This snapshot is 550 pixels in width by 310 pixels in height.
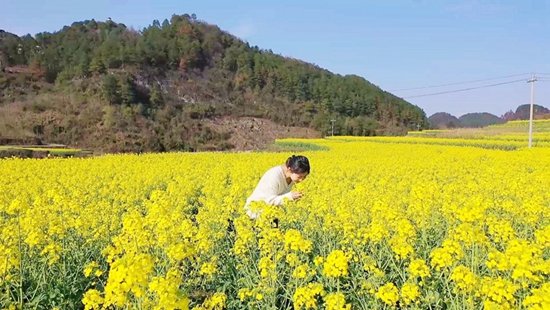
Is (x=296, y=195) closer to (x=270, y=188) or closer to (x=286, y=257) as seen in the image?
(x=270, y=188)

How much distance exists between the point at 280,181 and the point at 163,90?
59.6 meters

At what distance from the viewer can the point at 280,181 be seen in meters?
4.80

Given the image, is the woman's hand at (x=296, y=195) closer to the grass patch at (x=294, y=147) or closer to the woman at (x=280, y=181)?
the woman at (x=280, y=181)

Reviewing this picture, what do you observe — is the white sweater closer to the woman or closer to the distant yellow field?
the woman

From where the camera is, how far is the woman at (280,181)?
15.1ft

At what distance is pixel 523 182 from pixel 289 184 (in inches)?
216

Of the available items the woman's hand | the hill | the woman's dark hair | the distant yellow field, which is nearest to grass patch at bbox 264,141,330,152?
the hill

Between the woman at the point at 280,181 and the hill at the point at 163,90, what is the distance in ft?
103

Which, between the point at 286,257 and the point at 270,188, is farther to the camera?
the point at 270,188

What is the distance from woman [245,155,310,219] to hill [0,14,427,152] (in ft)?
103

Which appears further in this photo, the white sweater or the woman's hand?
the white sweater

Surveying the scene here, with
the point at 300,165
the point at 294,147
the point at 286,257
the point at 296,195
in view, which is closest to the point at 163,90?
the point at 294,147

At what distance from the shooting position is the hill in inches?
1686

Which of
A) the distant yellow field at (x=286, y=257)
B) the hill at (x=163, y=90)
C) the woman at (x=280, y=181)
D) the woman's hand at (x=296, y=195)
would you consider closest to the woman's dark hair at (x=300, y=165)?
the woman at (x=280, y=181)
